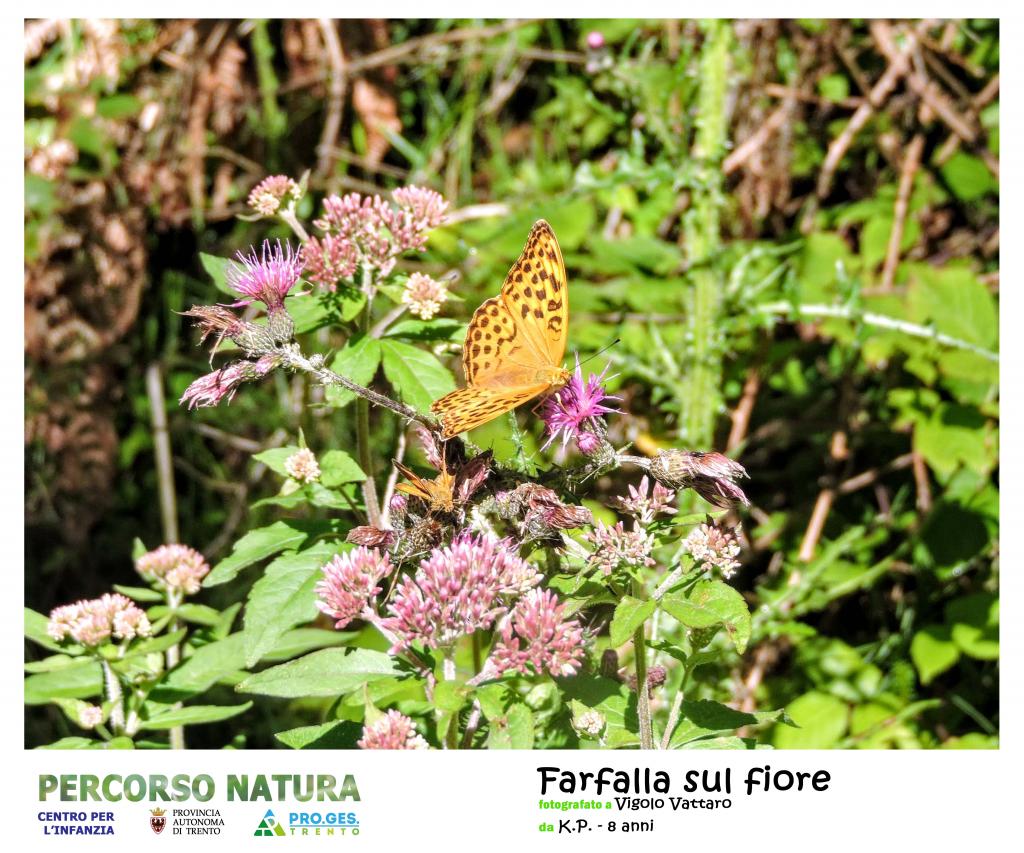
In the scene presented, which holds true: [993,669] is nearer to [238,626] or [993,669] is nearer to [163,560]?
[238,626]

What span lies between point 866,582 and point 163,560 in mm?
1844

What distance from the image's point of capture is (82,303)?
11.8 ft

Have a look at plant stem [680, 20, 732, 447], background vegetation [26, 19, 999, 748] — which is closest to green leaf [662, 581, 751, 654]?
background vegetation [26, 19, 999, 748]

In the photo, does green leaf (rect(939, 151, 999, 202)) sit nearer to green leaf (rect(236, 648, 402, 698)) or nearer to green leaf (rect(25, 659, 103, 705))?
green leaf (rect(236, 648, 402, 698))

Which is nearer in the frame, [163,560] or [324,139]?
[163,560]

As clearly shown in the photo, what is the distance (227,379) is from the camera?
52.0 inches

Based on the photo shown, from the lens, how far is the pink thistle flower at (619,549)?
4.27 ft

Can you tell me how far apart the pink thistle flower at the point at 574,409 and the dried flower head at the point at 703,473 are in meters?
0.09

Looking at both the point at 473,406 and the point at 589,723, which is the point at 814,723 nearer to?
the point at 589,723

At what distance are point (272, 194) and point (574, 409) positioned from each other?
23.6 inches

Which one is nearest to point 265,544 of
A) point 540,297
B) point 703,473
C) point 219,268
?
point 219,268

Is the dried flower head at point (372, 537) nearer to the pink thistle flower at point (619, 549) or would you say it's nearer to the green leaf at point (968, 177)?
the pink thistle flower at point (619, 549)
